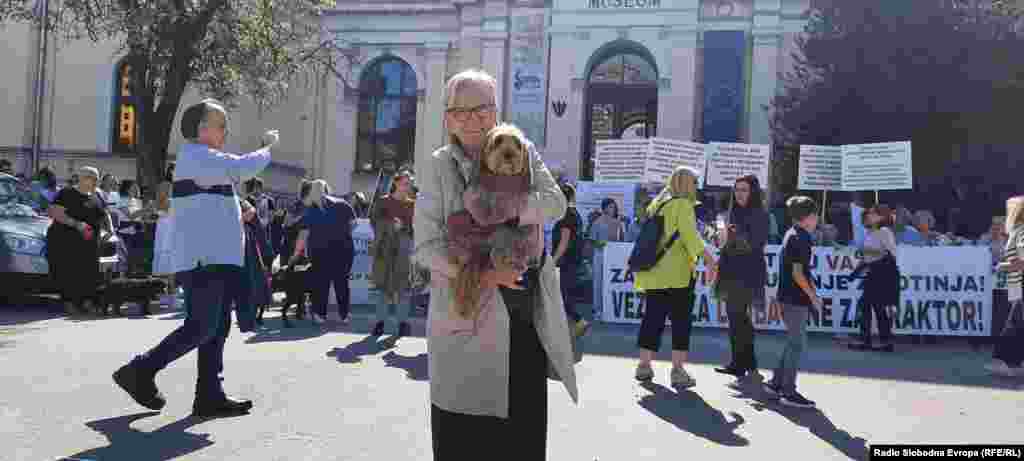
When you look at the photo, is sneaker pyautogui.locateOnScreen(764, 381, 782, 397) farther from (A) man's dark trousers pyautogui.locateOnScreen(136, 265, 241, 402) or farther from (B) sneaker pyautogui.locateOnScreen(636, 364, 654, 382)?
(A) man's dark trousers pyautogui.locateOnScreen(136, 265, 241, 402)

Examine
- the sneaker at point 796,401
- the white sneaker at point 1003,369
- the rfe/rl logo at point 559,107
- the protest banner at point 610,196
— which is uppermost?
the rfe/rl logo at point 559,107

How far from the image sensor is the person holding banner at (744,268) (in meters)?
7.27

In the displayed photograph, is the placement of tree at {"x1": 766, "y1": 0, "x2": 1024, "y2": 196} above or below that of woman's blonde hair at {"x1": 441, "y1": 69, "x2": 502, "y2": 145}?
above

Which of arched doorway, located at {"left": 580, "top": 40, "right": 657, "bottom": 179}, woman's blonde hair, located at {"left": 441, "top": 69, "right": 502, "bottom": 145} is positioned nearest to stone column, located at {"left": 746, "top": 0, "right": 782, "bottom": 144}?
arched doorway, located at {"left": 580, "top": 40, "right": 657, "bottom": 179}

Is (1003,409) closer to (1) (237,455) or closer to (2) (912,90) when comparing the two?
(1) (237,455)

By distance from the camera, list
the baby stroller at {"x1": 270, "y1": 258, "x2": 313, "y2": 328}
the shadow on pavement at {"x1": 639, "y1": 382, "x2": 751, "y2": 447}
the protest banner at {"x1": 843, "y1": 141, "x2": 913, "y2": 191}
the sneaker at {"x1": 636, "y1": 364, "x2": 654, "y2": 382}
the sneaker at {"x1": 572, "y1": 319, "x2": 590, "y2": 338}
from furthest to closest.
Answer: the protest banner at {"x1": 843, "y1": 141, "x2": 913, "y2": 191}, the baby stroller at {"x1": 270, "y1": 258, "x2": 313, "y2": 328}, the sneaker at {"x1": 636, "y1": 364, "x2": 654, "y2": 382}, the shadow on pavement at {"x1": 639, "y1": 382, "x2": 751, "y2": 447}, the sneaker at {"x1": 572, "y1": 319, "x2": 590, "y2": 338}

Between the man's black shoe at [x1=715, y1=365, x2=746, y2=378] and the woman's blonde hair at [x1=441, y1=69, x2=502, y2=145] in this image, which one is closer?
the woman's blonde hair at [x1=441, y1=69, x2=502, y2=145]

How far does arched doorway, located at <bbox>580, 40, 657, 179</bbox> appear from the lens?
26.9m

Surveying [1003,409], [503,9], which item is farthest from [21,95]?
[1003,409]

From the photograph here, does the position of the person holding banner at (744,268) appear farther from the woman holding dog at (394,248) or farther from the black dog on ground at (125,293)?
the black dog on ground at (125,293)

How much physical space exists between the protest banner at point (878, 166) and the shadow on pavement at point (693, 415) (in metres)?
7.76

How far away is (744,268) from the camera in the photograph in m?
7.32

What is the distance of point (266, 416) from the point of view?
210 inches

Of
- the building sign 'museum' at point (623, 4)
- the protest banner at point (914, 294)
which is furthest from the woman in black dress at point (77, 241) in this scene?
the building sign 'museum' at point (623, 4)
